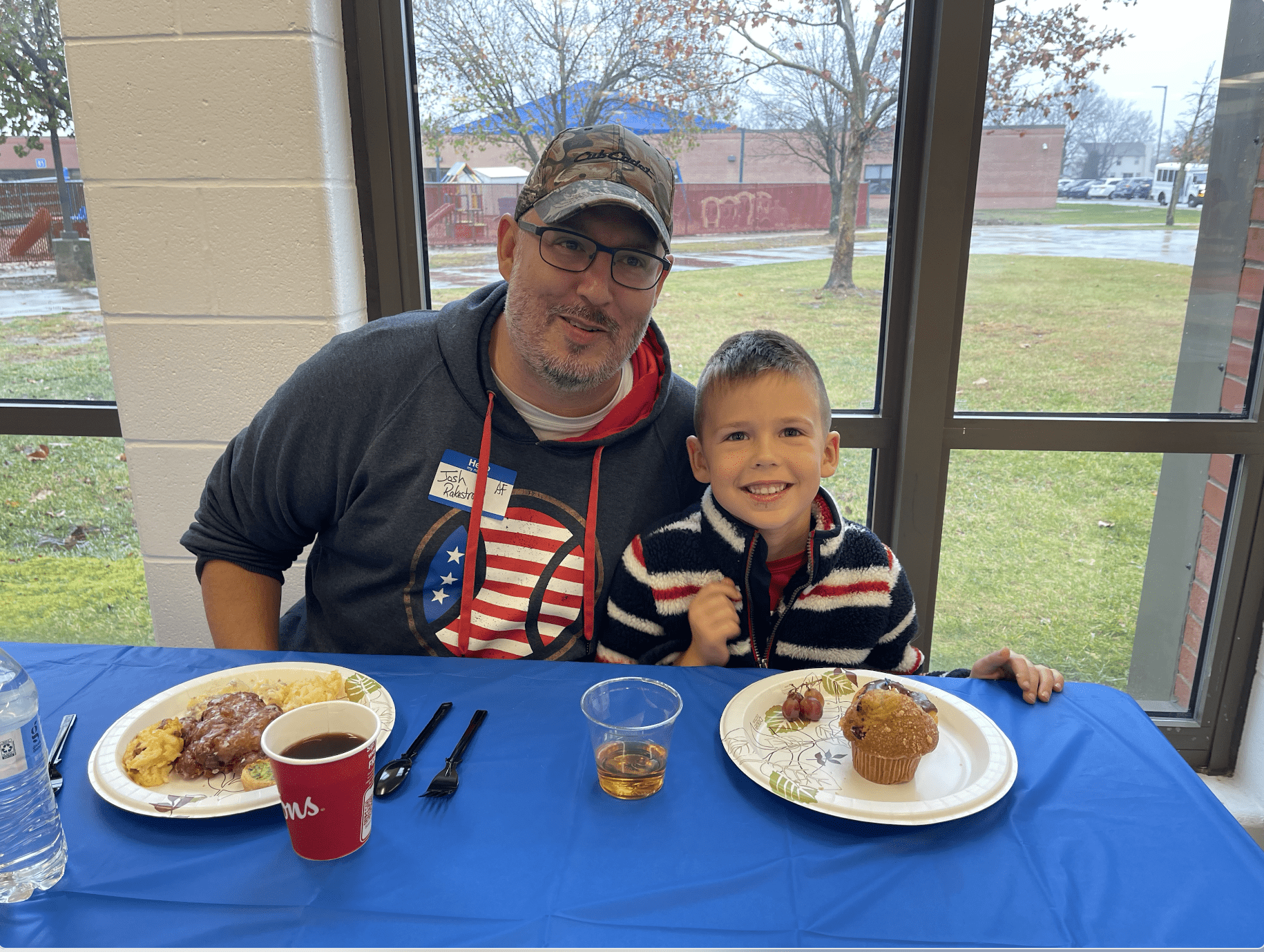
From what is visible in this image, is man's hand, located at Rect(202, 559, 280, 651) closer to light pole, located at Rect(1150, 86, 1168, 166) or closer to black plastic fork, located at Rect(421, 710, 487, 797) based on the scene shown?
black plastic fork, located at Rect(421, 710, 487, 797)

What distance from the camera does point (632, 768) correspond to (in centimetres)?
96

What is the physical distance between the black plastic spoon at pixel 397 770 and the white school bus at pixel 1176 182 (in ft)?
7.37

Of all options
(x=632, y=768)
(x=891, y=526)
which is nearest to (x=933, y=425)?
(x=891, y=526)

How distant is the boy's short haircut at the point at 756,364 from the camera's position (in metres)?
1.42

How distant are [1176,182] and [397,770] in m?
2.35

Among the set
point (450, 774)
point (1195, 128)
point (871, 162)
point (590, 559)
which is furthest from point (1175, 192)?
point (450, 774)

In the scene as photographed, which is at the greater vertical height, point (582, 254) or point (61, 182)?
point (61, 182)

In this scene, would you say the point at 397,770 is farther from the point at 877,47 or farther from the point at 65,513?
the point at 65,513

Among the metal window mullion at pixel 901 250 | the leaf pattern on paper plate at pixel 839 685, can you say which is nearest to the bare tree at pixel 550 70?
the metal window mullion at pixel 901 250

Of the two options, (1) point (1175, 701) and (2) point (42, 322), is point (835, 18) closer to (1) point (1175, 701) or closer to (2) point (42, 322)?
(1) point (1175, 701)

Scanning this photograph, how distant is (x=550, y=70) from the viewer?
2.10 m

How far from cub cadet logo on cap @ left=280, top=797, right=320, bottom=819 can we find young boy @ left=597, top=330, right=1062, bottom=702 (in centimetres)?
69

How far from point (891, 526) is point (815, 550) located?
92 cm

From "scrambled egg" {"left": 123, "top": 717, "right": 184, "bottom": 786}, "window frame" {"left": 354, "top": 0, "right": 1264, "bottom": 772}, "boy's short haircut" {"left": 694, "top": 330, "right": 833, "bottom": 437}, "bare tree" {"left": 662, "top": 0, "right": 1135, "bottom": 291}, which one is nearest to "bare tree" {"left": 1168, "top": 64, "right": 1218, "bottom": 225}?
"bare tree" {"left": 662, "top": 0, "right": 1135, "bottom": 291}
